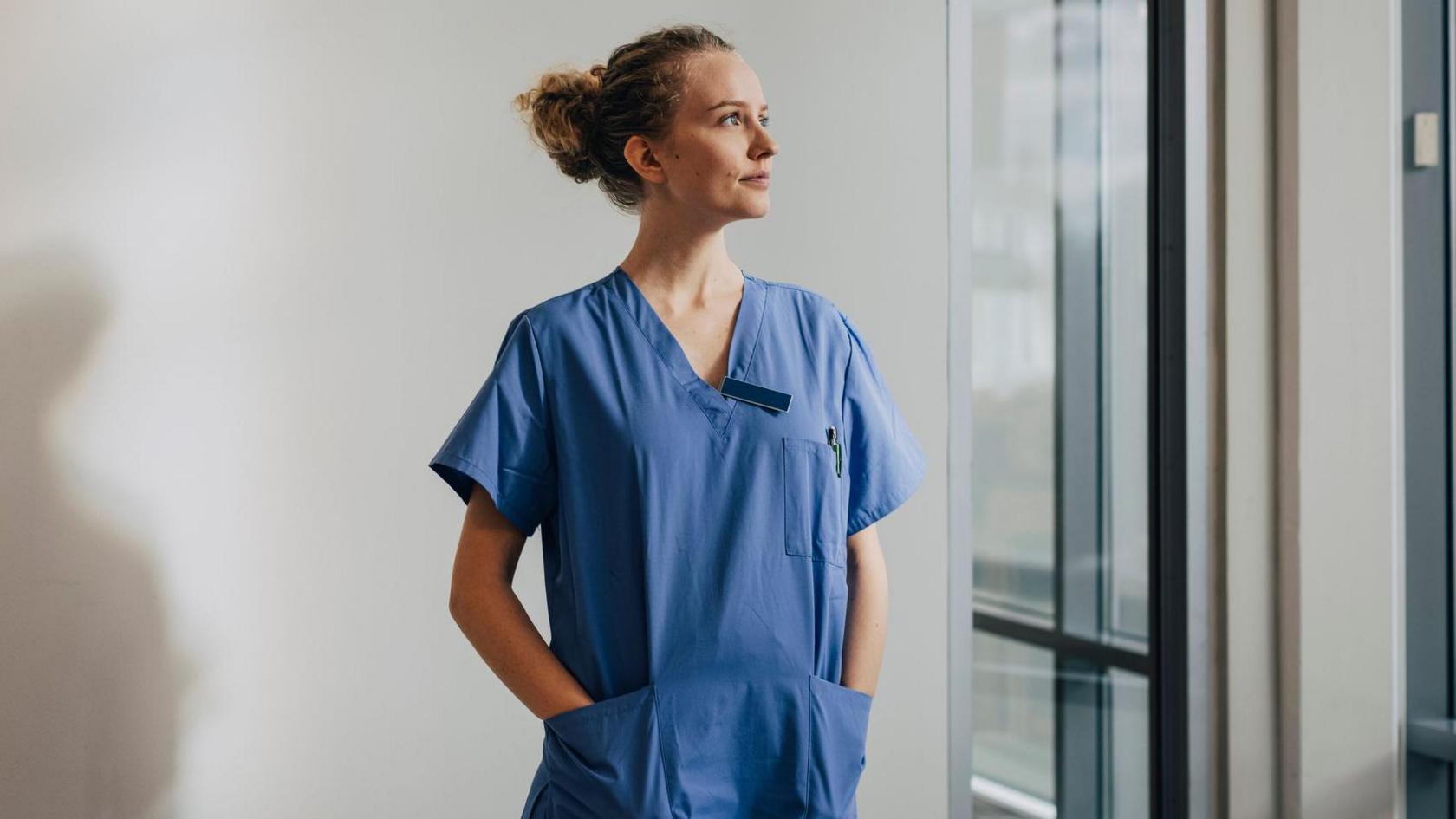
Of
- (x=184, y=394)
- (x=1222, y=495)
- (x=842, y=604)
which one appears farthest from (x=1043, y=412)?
(x=184, y=394)

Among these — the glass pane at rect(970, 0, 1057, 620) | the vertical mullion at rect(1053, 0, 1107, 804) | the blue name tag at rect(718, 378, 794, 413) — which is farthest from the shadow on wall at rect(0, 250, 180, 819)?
the vertical mullion at rect(1053, 0, 1107, 804)

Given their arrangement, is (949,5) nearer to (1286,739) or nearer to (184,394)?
(184,394)

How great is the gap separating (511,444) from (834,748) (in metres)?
0.42

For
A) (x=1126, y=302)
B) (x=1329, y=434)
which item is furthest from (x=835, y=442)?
(x=1329, y=434)

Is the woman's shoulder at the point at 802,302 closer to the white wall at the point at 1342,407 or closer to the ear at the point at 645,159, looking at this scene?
the ear at the point at 645,159

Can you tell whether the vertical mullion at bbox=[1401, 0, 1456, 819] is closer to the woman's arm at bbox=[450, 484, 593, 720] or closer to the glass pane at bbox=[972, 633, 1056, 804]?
the glass pane at bbox=[972, 633, 1056, 804]

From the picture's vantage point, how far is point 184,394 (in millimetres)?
1422

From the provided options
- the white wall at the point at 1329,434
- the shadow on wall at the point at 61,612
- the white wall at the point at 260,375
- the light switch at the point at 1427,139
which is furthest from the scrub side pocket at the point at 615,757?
the light switch at the point at 1427,139

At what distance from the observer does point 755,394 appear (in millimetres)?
1116

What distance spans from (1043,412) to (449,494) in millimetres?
1135

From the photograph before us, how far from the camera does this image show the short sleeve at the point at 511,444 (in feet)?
3.55

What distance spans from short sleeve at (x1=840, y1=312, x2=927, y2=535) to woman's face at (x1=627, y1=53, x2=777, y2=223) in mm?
222

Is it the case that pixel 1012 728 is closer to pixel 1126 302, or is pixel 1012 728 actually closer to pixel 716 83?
pixel 1126 302

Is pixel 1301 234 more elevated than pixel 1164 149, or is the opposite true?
pixel 1164 149
